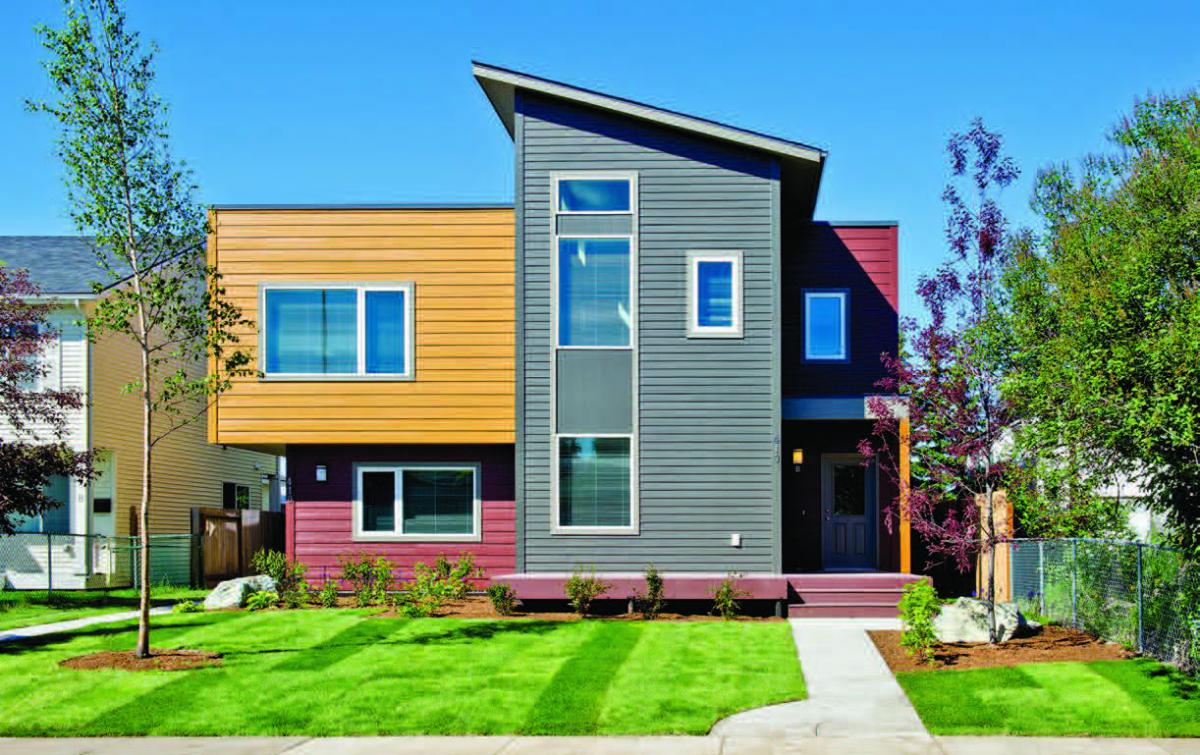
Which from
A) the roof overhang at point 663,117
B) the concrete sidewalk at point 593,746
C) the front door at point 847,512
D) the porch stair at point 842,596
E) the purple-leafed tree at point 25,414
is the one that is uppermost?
the roof overhang at point 663,117

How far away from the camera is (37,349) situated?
20.0 metres

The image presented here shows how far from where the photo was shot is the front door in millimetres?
20859

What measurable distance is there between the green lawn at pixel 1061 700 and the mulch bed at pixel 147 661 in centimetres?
768

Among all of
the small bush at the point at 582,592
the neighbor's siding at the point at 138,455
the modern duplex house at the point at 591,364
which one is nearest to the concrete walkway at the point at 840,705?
the modern duplex house at the point at 591,364

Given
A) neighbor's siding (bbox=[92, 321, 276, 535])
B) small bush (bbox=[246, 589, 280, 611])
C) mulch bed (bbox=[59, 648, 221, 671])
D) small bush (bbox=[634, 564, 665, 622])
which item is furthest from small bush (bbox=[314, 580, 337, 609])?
neighbor's siding (bbox=[92, 321, 276, 535])

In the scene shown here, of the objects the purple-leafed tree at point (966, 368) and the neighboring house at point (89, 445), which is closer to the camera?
the purple-leafed tree at point (966, 368)

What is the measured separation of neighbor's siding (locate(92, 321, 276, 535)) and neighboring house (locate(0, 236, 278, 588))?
2 cm

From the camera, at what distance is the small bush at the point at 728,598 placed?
56.2 feet

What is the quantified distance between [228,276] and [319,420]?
8.97ft

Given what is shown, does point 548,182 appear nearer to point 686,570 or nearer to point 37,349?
point 686,570

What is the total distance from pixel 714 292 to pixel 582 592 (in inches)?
190

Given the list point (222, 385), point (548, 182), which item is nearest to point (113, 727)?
point (222, 385)

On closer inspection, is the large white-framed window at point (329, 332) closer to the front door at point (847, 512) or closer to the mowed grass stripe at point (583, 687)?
the mowed grass stripe at point (583, 687)

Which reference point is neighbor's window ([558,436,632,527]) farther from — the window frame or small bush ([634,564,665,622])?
small bush ([634,564,665,622])
